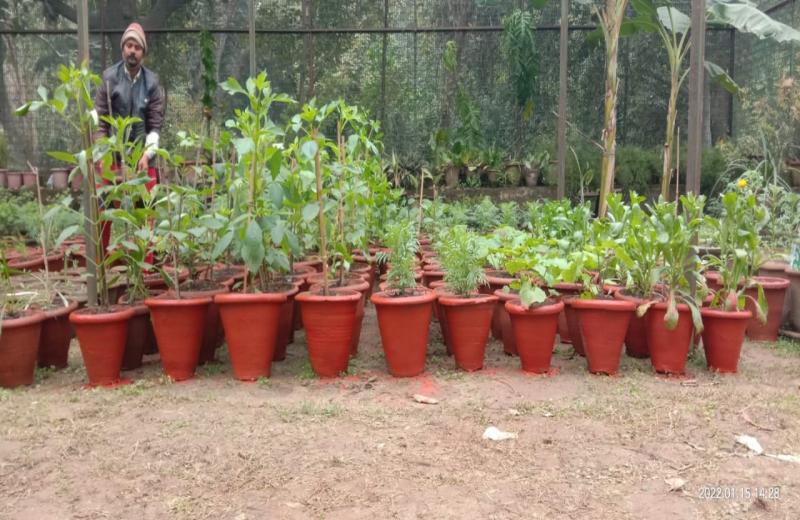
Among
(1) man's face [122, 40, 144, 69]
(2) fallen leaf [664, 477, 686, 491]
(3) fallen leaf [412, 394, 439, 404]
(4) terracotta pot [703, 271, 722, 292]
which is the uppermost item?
(1) man's face [122, 40, 144, 69]

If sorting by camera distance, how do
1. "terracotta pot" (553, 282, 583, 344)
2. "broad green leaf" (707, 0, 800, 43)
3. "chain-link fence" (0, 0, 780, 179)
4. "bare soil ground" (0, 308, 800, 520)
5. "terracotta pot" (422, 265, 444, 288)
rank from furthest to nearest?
"chain-link fence" (0, 0, 780, 179) < "broad green leaf" (707, 0, 800, 43) < "terracotta pot" (422, 265, 444, 288) < "terracotta pot" (553, 282, 583, 344) < "bare soil ground" (0, 308, 800, 520)

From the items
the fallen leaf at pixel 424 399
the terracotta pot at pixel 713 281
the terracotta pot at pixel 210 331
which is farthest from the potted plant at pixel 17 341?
the terracotta pot at pixel 713 281

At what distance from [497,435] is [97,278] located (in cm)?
240

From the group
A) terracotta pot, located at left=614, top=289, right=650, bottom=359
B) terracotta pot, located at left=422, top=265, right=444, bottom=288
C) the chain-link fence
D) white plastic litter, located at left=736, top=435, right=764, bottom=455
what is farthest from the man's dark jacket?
the chain-link fence

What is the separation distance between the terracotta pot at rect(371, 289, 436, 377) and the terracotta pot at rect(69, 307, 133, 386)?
52.6 inches

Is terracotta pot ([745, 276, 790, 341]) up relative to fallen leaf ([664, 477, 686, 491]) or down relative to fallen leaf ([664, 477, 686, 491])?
up

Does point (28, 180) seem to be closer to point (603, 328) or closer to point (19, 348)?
point (19, 348)

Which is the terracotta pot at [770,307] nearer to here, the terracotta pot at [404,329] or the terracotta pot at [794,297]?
the terracotta pot at [794,297]

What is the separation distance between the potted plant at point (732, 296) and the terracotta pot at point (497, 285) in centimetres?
115

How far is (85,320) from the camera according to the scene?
3.43m

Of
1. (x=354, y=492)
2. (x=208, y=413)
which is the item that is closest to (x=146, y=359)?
(x=208, y=413)

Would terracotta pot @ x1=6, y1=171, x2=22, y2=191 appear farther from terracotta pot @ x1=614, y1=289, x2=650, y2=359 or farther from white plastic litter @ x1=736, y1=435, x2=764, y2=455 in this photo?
white plastic litter @ x1=736, y1=435, x2=764, y2=455

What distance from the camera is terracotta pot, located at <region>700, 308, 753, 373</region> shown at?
3.51 metres

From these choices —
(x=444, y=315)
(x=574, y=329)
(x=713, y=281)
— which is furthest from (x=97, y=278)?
(x=713, y=281)
